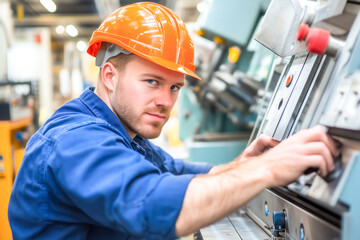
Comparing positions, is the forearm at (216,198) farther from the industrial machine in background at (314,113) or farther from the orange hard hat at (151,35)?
the orange hard hat at (151,35)

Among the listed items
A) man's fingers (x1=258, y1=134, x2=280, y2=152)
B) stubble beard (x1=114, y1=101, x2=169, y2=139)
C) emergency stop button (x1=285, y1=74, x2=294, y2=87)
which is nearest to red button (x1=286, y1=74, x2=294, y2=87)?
emergency stop button (x1=285, y1=74, x2=294, y2=87)

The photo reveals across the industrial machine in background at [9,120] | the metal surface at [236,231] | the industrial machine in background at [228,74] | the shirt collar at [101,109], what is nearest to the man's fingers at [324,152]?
the metal surface at [236,231]

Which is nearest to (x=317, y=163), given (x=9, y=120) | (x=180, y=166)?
(x=180, y=166)

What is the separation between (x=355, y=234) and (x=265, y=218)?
50 centimetres

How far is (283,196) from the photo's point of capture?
3.32 feet

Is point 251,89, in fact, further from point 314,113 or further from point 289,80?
point 314,113

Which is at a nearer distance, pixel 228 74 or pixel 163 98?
pixel 163 98

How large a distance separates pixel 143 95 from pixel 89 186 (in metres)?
0.43

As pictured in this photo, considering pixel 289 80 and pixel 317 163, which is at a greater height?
pixel 289 80

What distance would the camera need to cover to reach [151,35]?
46.2 inches

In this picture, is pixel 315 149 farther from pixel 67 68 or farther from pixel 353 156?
pixel 67 68

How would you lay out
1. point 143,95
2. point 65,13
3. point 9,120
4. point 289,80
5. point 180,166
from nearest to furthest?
1. point 289,80
2. point 143,95
3. point 180,166
4. point 9,120
5. point 65,13

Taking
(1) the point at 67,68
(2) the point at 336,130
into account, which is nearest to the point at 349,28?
(2) the point at 336,130

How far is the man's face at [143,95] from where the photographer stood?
117 centimetres
